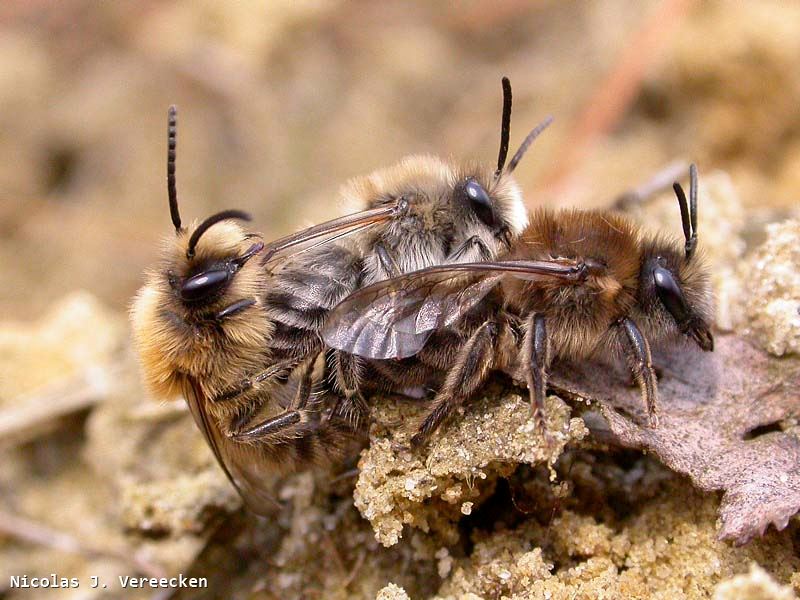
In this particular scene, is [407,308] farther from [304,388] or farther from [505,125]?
[505,125]

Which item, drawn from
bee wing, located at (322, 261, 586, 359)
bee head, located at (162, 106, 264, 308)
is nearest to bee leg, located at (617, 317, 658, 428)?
bee wing, located at (322, 261, 586, 359)

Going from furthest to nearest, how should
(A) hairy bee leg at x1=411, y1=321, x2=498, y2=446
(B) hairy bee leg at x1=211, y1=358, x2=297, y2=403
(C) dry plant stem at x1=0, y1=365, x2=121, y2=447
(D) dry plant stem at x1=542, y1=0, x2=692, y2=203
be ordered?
1. (D) dry plant stem at x1=542, y1=0, x2=692, y2=203
2. (C) dry plant stem at x1=0, y1=365, x2=121, y2=447
3. (B) hairy bee leg at x1=211, y1=358, x2=297, y2=403
4. (A) hairy bee leg at x1=411, y1=321, x2=498, y2=446

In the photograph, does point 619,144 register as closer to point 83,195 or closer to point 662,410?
point 662,410

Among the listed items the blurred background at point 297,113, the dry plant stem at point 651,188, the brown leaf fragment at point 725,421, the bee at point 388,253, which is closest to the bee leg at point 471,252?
the bee at point 388,253

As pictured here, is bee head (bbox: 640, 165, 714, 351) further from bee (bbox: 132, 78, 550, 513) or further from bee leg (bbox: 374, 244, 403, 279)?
bee leg (bbox: 374, 244, 403, 279)

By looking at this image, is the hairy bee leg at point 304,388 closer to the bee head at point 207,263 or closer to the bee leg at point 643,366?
the bee head at point 207,263

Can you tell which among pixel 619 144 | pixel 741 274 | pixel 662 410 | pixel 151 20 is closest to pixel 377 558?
pixel 662 410

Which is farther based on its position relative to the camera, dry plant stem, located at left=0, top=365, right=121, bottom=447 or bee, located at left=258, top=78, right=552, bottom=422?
dry plant stem, located at left=0, top=365, right=121, bottom=447
